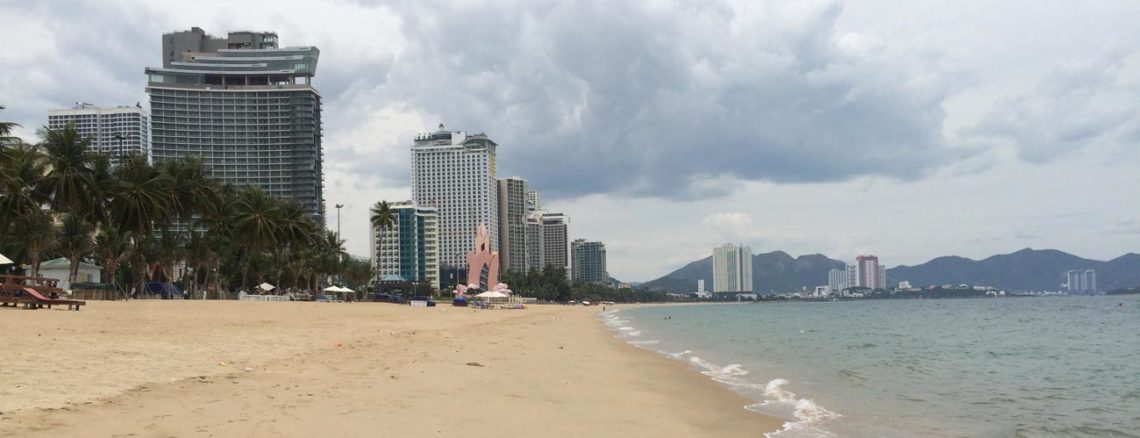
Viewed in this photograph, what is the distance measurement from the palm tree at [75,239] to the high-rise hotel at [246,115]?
87.8m

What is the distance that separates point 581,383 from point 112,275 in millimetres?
54625

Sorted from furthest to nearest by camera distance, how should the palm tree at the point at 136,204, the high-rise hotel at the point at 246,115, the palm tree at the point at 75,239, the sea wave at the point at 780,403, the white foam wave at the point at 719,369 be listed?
the high-rise hotel at the point at 246,115 < the palm tree at the point at 75,239 < the palm tree at the point at 136,204 < the white foam wave at the point at 719,369 < the sea wave at the point at 780,403

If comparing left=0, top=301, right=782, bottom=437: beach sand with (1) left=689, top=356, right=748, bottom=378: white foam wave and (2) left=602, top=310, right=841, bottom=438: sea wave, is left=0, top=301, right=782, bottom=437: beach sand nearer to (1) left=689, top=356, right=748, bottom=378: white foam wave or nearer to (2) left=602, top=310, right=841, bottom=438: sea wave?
(2) left=602, top=310, right=841, bottom=438: sea wave

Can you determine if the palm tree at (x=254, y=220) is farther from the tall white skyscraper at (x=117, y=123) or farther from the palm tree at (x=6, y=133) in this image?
the tall white skyscraper at (x=117, y=123)

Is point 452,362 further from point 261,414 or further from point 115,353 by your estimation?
point 261,414

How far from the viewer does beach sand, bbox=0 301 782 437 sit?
25.6 ft

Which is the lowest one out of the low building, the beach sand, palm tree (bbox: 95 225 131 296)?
the beach sand

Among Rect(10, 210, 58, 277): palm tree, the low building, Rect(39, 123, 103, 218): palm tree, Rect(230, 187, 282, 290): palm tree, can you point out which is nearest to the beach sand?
Rect(39, 123, 103, 218): palm tree

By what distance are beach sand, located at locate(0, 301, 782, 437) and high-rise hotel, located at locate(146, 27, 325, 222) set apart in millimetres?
127882

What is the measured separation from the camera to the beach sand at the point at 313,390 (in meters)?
7.79

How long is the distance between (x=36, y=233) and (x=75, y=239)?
2.22m

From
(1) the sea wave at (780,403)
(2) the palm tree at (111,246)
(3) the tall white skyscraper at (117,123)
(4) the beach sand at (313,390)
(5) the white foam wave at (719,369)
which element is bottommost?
(5) the white foam wave at (719,369)

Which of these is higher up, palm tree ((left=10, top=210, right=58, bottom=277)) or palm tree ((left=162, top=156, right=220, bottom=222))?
palm tree ((left=162, top=156, right=220, bottom=222))

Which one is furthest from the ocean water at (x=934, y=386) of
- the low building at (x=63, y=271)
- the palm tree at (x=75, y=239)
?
the low building at (x=63, y=271)
